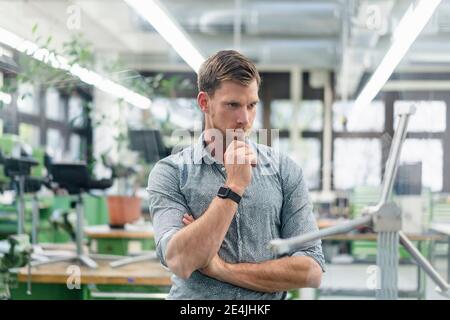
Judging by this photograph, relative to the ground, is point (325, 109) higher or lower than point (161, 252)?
higher

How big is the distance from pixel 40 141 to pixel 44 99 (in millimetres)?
224

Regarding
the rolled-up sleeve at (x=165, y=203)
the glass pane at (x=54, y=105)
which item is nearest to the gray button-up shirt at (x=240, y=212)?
the rolled-up sleeve at (x=165, y=203)

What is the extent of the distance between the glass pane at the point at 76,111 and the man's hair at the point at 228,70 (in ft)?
5.81

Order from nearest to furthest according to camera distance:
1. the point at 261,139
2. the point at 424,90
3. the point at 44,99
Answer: the point at 261,139 < the point at 424,90 < the point at 44,99

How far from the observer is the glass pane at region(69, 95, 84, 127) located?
9.11 feet

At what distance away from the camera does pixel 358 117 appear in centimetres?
180

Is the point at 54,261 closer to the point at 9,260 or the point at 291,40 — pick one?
the point at 9,260

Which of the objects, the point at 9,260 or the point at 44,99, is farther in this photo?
the point at 44,99

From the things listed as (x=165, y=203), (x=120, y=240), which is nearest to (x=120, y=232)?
(x=120, y=240)

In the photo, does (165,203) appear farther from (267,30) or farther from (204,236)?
(267,30)

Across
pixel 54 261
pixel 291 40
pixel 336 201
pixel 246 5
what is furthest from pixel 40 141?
pixel 291 40

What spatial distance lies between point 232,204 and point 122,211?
2.29 metres

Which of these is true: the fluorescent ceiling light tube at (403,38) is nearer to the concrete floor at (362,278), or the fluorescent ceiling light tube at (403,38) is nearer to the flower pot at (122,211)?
the concrete floor at (362,278)

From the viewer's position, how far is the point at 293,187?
1080mm
